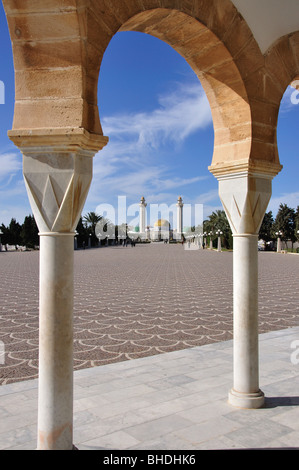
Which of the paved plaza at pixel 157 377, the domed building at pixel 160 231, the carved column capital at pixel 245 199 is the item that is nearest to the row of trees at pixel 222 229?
the paved plaza at pixel 157 377

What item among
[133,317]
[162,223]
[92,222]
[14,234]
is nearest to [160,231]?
[162,223]

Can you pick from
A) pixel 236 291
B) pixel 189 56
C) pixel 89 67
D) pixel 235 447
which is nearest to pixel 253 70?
pixel 189 56

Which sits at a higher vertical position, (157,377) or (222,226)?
(222,226)

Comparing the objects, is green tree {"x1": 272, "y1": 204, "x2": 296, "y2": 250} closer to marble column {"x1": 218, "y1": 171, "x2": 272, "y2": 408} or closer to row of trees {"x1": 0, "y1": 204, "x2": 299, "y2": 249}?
row of trees {"x1": 0, "y1": 204, "x2": 299, "y2": 249}

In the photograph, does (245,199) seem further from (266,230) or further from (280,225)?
(266,230)

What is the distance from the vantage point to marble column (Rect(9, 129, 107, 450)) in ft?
8.41

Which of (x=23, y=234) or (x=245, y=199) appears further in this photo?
(x=23, y=234)

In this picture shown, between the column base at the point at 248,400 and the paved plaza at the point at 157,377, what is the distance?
0.20ft

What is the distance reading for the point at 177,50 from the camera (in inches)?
148

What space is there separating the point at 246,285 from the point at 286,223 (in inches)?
1654

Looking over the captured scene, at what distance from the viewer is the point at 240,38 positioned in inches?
146

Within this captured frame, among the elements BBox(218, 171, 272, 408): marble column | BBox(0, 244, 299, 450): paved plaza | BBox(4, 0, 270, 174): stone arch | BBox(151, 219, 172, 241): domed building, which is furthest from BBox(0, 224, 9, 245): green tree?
BBox(151, 219, 172, 241): domed building

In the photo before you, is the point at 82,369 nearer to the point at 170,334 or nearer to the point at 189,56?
the point at 170,334

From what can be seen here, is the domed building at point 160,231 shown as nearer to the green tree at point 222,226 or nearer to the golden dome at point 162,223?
the golden dome at point 162,223
